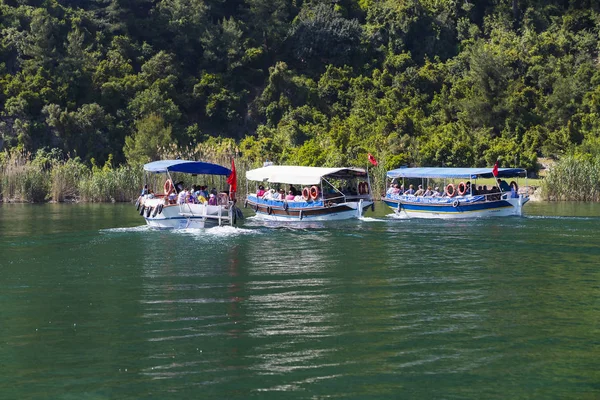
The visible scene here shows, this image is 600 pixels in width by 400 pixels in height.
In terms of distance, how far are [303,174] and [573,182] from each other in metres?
22.8

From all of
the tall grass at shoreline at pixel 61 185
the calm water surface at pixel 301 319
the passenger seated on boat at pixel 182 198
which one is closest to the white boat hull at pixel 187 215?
the passenger seated on boat at pixel 182 198

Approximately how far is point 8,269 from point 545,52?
230 ft

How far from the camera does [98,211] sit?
55250 millimetres

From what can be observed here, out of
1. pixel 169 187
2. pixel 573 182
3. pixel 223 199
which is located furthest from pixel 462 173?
pixel 573 182

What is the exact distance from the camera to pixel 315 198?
47281 millimetres

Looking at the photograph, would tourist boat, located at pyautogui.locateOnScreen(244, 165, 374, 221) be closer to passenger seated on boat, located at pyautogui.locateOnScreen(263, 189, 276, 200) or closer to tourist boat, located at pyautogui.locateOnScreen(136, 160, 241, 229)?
passenger seated on boat, located at pyautogui.locateOnScreen(263, 189, 276, 200)

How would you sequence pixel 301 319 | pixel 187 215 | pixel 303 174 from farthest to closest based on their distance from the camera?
1. pixel 303 174
2. pixel 187 215
3. pixel 301 319

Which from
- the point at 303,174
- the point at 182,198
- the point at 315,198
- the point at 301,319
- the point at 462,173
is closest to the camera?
the point at 301,319

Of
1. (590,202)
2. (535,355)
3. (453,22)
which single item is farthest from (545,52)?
(535,355)

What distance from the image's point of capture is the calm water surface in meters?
15.4

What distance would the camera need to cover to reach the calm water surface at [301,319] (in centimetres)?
1543

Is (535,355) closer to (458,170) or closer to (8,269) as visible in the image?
(8,269)

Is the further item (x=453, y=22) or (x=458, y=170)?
(x=453, y=22)

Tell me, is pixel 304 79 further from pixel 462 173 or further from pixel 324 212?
pixel 324 212
